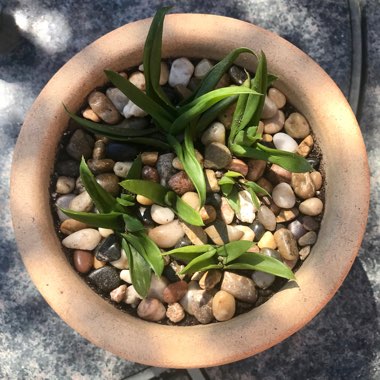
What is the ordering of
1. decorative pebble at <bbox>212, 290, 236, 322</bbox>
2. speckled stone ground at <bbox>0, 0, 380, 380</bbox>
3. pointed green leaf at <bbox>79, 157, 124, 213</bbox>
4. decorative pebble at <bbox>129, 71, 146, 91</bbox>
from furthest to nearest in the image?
1. speckled stone ground at <bbox>0, 0, 380, 380</bbox>
2. decorative pebble at <bbox>129, 71, 146, 91</bbox>
3. decorative pebble at <bbox>212, 290, 236, 322</bbox>
4. pointed green leaf at <bbox>79, 157, 124, 213</bbox>

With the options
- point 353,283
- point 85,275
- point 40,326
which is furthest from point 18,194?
point 353,283

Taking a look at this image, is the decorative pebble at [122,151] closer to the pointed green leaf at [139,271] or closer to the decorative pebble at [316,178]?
the pointed green leaf at [139,271]

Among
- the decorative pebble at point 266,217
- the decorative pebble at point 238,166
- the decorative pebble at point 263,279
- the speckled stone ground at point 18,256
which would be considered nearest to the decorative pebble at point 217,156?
the decorative pebble at point 238,166

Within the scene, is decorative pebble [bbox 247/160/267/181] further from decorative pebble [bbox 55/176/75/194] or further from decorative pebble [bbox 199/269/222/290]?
decorative pebble [bbox 55/176/75/194]

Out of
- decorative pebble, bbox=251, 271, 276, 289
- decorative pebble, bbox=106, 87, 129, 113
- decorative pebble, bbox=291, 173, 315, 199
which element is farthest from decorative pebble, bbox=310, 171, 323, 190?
decorative pebble, bbox=106, 87, 129, 113

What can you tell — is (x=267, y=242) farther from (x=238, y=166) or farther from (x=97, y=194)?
(x=97, y=194)

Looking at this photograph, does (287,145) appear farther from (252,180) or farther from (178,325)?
(178,325)
